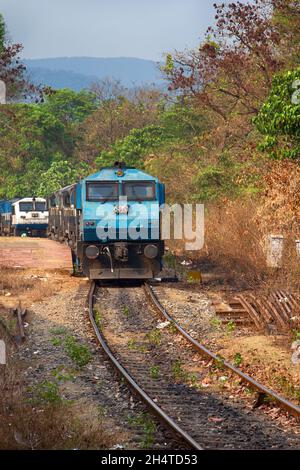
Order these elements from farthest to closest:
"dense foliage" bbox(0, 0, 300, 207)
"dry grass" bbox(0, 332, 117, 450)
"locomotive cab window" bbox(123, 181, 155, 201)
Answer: "dense foliage" bbox(0, 0, 300, 207) < "locomotive cab window" bbox(123, 181, 155, 201) < "dry grass" bbox(0, 332, 117, 450)

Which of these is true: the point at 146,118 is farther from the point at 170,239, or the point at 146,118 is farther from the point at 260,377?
the point at 260,377

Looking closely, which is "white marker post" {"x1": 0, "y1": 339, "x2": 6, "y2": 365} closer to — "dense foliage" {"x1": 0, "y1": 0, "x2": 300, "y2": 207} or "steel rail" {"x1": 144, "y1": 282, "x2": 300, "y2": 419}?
"steel rail" {"x1": 144, "y1": 282, "x2": 300, "y2": 419}

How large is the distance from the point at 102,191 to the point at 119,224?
108 centimetres

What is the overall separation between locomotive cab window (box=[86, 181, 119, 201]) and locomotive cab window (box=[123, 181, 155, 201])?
0.28 meters

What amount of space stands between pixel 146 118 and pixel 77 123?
7.65 meters

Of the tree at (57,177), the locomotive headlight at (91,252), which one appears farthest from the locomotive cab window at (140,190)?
the tree at (57,177)

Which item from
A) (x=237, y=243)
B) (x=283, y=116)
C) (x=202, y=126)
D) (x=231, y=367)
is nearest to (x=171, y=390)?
(x=231, y=367)

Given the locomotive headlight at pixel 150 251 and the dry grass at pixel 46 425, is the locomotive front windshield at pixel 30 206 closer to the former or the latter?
the locomotive headlight at pixel 150 251

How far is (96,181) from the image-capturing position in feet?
68.4

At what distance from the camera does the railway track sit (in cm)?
827

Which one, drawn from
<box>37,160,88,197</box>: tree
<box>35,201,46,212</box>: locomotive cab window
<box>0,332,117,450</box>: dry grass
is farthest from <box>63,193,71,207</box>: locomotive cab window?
<box>37,160,88,197</box>: tree

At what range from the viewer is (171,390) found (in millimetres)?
10469

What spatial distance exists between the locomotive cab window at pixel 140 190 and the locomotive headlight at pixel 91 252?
1.67 meters

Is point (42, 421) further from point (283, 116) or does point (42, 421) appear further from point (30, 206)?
point (30, 206)
